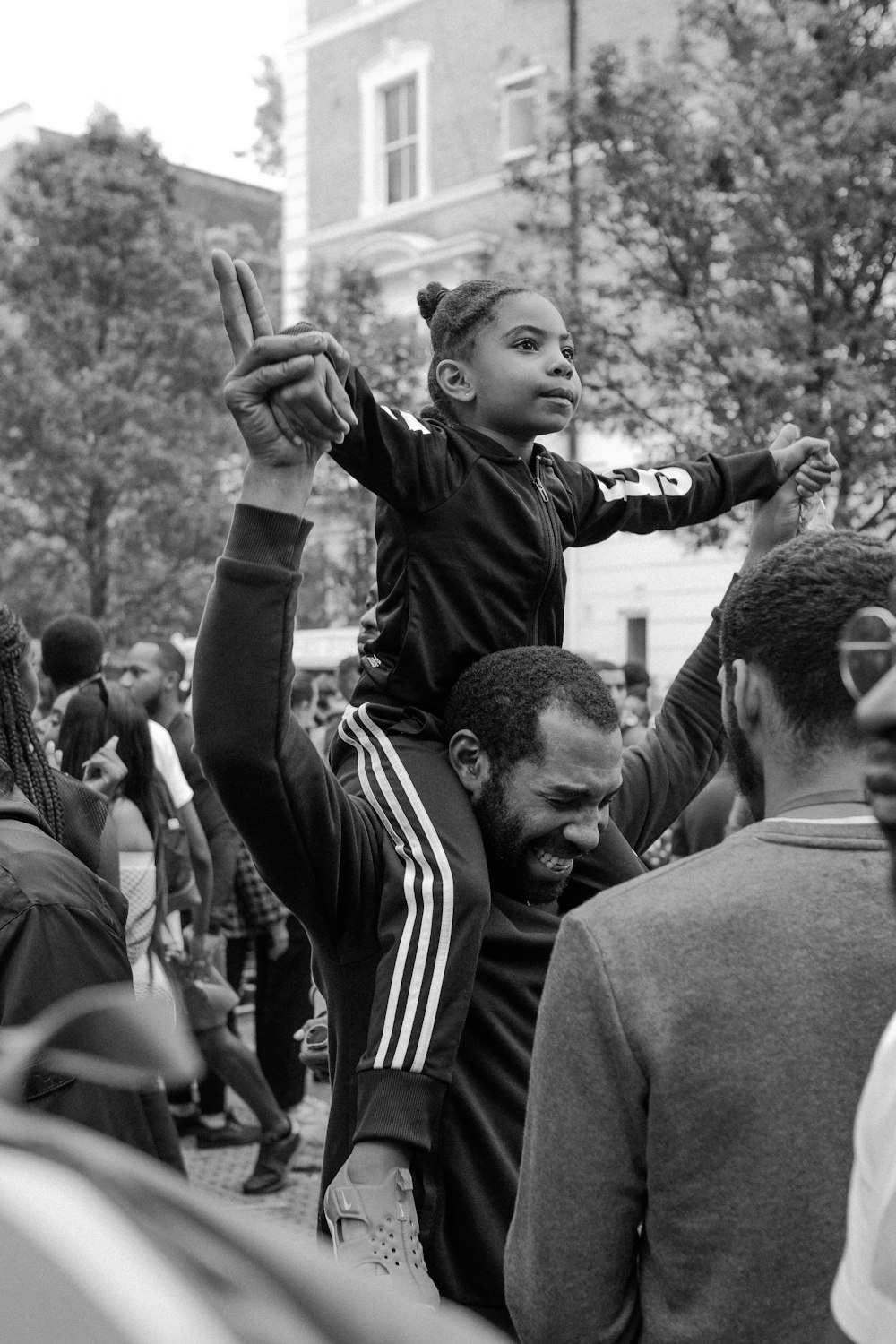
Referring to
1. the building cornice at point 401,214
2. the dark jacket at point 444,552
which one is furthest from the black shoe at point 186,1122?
the building cornice at point 401,214

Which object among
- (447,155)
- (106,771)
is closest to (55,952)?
(106,771)

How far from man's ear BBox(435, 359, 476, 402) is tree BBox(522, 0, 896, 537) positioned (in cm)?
1010

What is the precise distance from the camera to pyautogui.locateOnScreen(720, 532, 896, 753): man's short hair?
1.82m

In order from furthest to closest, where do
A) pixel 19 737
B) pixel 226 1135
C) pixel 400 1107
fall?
1. pixel 226 1135
2. pixel 19 737
3. pixel 400 1107

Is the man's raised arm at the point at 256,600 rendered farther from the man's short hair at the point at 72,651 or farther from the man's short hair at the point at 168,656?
the man's short hair at the point at 168,656

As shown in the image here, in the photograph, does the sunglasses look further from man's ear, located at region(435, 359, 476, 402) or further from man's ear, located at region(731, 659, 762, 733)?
man's ear, located at region(435, 359, 476, 402)

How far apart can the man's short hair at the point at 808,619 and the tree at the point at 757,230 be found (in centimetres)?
1104

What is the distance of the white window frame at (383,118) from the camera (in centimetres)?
2331

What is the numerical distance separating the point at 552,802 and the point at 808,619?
2.45 ft

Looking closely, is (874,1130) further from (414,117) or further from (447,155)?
(414,117)

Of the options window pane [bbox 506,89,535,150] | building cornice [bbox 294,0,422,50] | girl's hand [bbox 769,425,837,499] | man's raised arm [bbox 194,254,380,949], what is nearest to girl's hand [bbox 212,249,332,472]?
man's raised arm [bbox 194,254,380,949]

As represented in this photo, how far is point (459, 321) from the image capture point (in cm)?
296

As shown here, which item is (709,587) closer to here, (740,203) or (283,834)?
(740,203)

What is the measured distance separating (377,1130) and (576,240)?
13467 millimetres
